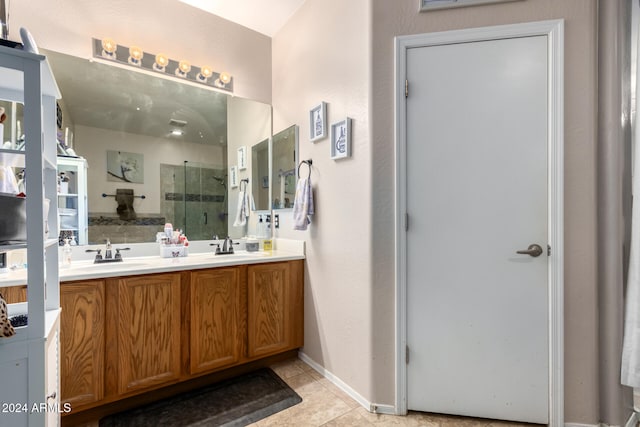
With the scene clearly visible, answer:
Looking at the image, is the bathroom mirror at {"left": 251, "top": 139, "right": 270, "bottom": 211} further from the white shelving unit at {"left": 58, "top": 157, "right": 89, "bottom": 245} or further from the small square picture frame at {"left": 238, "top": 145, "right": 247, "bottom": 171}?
the white shelving unit at {"left": 58, "top": 157, "right": 89, "bottom": 245}

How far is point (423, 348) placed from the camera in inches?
66.3

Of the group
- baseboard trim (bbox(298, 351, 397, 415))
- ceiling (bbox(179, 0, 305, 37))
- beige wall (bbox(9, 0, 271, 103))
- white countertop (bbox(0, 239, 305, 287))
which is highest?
ceiling (bbox(179, 0, 305, 37))

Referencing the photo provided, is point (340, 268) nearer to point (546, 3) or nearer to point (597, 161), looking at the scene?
point (597, 161)

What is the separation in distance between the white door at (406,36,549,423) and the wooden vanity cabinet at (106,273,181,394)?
4.71 feet

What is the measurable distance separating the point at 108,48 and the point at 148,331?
6.29 feet

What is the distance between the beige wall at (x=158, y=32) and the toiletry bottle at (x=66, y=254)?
127cm

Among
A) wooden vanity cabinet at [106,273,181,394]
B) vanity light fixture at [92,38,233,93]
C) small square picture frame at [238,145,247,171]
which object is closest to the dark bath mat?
wooden vanity cabinet at [106,273,181,394]

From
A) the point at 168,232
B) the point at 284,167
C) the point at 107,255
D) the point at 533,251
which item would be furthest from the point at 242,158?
the point at 533,251

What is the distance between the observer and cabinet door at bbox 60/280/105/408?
1.48 metres

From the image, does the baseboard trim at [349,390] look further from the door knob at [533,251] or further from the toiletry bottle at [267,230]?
the door knob at [533,251]

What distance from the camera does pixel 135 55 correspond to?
2.11 metres

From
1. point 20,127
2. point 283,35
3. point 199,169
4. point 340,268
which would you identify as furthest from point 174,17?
point 340,268

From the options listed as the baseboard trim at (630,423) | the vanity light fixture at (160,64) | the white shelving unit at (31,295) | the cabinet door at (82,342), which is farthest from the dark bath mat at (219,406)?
the vanity light fixture at (160,64)

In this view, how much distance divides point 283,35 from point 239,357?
270cm
